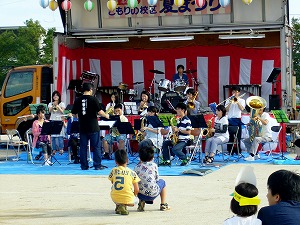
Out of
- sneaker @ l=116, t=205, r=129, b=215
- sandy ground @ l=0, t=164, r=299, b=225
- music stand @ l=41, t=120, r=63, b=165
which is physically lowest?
sandy ground @ l=0, t=164, r=299, b=225

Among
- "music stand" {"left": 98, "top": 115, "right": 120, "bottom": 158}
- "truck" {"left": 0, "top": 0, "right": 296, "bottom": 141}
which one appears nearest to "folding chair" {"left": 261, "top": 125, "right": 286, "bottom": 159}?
"truck" {"left": 0, "top": 0, "right": 296, "bottom": 141}

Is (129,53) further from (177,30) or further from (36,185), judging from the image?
(36,185)

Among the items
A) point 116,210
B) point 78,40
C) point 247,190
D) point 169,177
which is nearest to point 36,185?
point 169,177

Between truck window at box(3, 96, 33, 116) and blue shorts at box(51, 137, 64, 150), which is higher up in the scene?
truck window at box(3, 96, 33, 116)

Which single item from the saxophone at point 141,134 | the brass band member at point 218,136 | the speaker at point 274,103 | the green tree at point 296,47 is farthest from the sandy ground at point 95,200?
the green tree at point 296,47

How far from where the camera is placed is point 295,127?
61.8ft

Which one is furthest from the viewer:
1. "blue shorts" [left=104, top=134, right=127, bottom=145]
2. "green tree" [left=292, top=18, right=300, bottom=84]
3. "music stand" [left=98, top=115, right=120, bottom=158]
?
"green tree" [left=292, top=18, right=300, bottom=84]

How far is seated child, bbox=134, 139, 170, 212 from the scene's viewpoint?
9664 mm

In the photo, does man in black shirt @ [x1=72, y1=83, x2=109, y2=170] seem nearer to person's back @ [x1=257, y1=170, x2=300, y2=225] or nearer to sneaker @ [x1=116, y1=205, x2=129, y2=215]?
sneaker @ [x1=116, y1=205, x2=129, y2=215]

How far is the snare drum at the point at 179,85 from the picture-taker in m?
21.6

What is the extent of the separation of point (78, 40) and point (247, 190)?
59.5 feet

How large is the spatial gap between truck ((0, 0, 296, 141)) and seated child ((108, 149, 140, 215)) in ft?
33.6

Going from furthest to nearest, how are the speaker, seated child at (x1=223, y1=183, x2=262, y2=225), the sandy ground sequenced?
the speaker < the sandy ground < seated child at (x1=223, y1=183, x2=262, y2=225)

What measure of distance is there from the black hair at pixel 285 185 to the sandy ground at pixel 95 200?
3.90 m
